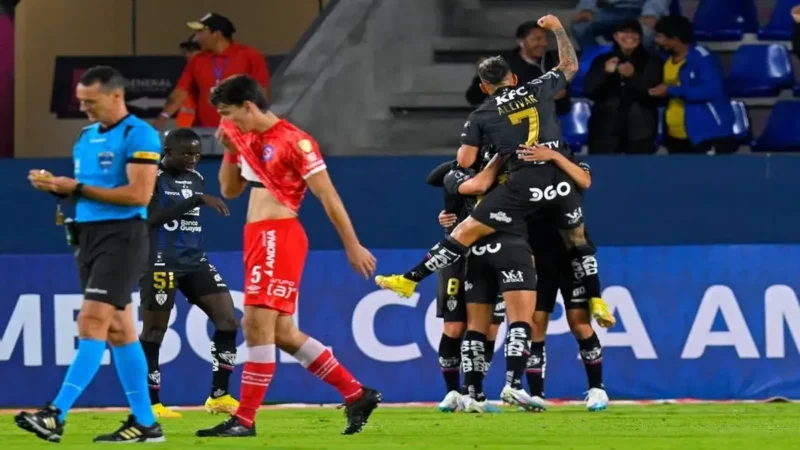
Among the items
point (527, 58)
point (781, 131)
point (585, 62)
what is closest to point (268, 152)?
point (527, 58)

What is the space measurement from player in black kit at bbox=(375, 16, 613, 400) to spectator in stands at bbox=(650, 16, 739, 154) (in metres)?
4.19

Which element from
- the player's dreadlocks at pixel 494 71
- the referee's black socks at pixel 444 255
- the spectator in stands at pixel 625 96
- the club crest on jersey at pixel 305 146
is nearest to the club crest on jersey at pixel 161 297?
the referee's black socks at pixel 444 255

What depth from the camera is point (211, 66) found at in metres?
16.8

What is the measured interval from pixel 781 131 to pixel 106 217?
9137mm

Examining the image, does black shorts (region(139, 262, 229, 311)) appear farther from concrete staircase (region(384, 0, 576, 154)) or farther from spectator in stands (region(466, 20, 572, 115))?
concrete staircase (region(384, 0, 576, 154))

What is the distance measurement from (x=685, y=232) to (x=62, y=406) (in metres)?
7.56

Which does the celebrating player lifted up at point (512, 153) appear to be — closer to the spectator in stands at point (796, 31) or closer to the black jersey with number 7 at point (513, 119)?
the black jersey with number 7 at point (513, 119)

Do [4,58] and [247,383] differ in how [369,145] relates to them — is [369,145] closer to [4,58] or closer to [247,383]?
[4,58]

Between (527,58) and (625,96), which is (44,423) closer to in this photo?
(527,58)

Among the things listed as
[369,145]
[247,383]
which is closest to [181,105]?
[369,145]

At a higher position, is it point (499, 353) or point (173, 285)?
point (173, 285)

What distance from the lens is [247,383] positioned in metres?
9.54

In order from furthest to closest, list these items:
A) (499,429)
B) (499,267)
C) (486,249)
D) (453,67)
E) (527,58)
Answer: (453,67) → (527,58) → (486,249) → (499,267) → (499,429)

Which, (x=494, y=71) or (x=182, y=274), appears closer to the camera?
(x=494, y=71)
